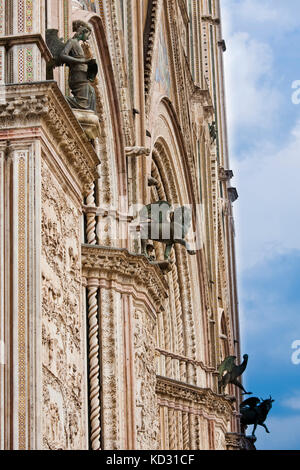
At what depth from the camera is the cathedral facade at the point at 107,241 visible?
8.97 m

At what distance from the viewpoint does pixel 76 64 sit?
1064 cm

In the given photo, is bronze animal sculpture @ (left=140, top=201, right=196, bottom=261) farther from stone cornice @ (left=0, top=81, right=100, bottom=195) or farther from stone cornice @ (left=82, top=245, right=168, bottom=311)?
stone cornice @ (left=0, top=81, right=100, bottom=195)

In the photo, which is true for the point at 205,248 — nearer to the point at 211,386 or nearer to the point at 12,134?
the point at 211,386

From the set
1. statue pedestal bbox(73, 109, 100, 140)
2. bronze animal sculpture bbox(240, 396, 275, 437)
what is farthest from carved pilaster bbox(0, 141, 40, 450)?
bronze animal sculpture bbox(240, 396, 275, 437)

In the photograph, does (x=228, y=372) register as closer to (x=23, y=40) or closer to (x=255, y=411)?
(x=255, y=411)

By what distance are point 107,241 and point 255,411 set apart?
17507mm

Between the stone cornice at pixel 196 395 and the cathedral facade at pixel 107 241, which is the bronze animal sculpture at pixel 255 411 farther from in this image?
the stone cornice at pixel 196 395

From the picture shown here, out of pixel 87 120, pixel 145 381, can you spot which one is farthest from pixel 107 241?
pixel 87 120

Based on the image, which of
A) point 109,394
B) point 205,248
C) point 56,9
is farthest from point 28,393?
point 205,248

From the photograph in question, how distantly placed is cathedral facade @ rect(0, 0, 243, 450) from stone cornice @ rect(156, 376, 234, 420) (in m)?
0.04

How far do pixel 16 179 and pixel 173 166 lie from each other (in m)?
13.0

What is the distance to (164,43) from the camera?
20.8m

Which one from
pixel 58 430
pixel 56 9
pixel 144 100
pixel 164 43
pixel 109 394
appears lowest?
pixel 58 430

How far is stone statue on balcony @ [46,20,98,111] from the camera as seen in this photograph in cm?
1047
